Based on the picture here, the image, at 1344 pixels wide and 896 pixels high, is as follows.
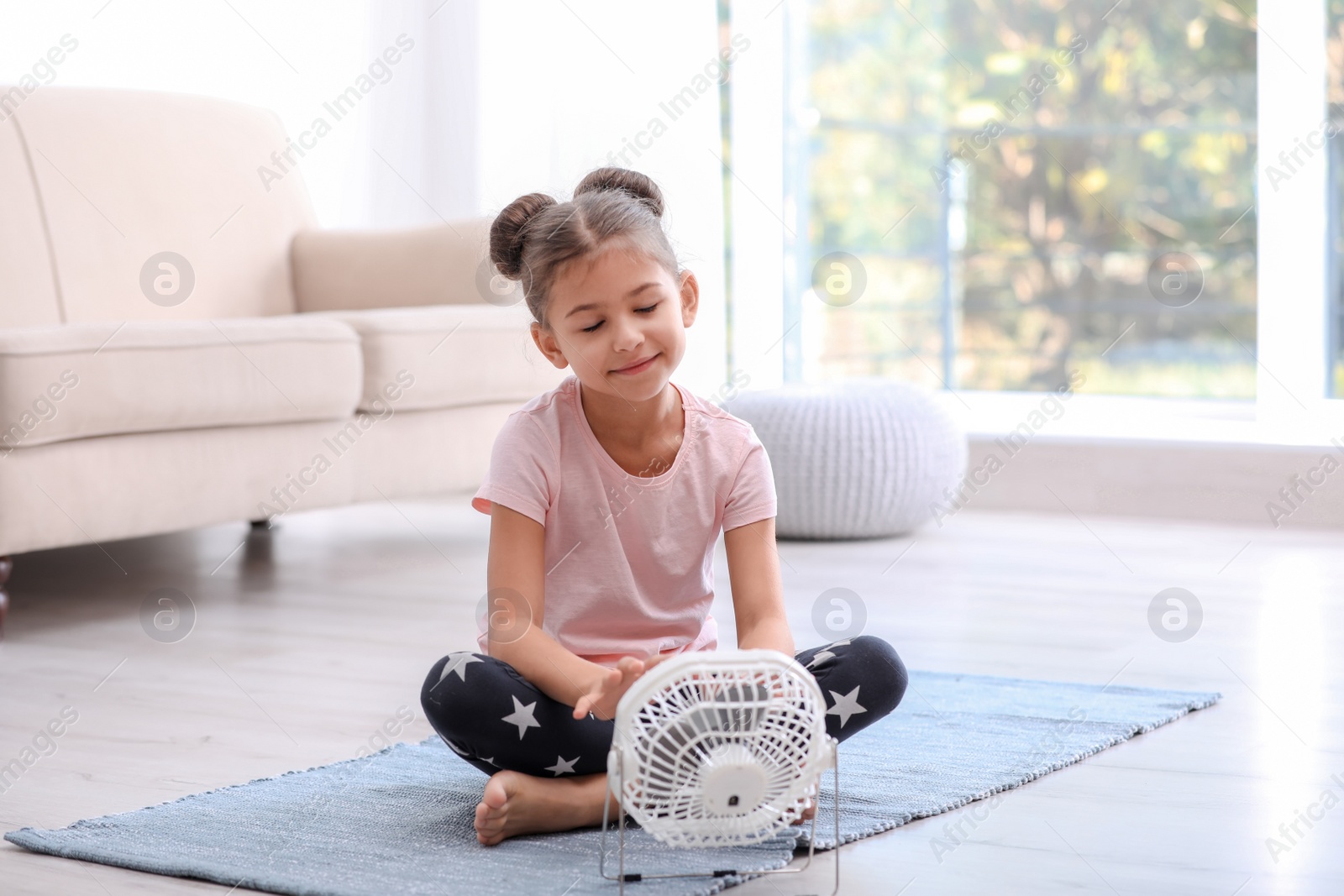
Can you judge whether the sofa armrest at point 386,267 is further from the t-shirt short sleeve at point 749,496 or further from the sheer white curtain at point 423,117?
the t-shirt short sleeve at point 749,496

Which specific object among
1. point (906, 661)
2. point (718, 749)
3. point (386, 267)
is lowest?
point (906, 661)

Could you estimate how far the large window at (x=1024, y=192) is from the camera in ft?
13.5

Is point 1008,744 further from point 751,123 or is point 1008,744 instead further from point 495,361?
point 751,123

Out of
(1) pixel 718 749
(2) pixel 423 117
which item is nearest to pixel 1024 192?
(2) pixel 423 117

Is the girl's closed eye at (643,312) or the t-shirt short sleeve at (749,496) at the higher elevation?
the girl's closed eye at (643,312)

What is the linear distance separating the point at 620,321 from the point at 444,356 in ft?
4.67

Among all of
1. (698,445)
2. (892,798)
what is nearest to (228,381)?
(698,445)

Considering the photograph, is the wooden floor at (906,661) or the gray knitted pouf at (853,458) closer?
the wooden floor at (906,661)

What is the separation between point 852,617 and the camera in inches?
86.4

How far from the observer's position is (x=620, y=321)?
123 centimetres

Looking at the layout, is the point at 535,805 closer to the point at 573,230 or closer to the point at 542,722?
the point at 542,722

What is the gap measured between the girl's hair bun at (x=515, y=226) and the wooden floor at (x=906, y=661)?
0.53 metres

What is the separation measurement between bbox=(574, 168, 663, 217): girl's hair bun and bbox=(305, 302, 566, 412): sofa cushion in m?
1.16

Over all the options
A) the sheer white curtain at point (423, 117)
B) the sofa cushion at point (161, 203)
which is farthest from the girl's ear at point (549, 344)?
the sheer white curtain at point (423, 117)
